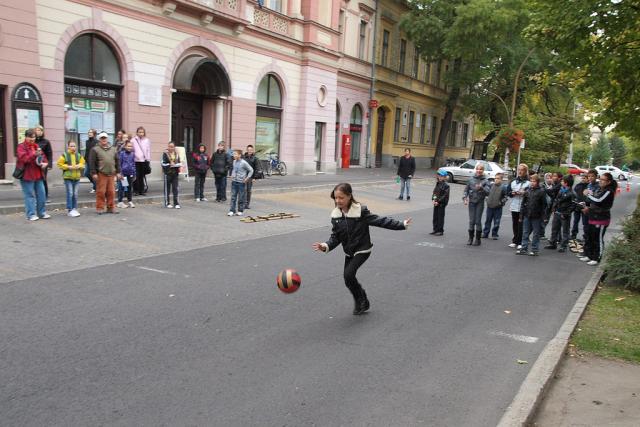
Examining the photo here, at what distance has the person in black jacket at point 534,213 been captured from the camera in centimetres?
1118

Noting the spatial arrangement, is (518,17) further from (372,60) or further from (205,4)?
(205,4)

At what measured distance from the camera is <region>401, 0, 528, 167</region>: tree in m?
31.1

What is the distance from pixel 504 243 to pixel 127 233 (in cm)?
822

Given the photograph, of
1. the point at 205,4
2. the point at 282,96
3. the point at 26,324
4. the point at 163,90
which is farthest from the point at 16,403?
the point at 282,96

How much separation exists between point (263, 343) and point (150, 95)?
15.1 m

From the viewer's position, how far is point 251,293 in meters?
7.17

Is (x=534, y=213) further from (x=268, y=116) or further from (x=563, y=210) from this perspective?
(x=268, y=116)

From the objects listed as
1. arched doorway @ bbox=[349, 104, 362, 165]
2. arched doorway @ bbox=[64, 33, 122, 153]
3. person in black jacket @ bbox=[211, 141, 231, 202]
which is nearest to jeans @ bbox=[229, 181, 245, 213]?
person in black jacket @ bbox=[211, 141, 231, 202]

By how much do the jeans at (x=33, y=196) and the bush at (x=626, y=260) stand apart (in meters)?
10.6

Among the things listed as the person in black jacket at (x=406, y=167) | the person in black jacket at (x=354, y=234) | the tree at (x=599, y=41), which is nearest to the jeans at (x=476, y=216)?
the tree at (x=599, y=41)

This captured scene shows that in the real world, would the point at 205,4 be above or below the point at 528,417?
above

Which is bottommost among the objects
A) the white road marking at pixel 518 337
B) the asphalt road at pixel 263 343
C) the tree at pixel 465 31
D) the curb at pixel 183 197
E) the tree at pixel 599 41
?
the white road marking at pixel 518 337

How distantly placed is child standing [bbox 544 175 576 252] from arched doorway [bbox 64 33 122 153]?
529 inches

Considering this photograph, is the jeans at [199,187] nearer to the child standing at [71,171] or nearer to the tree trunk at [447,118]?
the child standing at [71,171]
